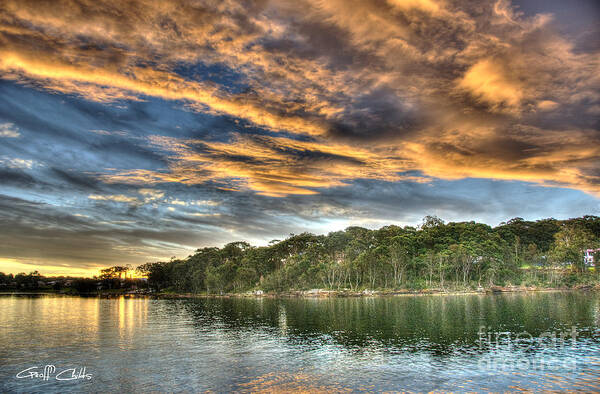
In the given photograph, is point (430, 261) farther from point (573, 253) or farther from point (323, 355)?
point (323, 355)

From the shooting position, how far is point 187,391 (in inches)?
Result: 1169

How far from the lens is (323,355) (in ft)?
137

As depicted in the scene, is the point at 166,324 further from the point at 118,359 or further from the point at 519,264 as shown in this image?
the point at 519,264
